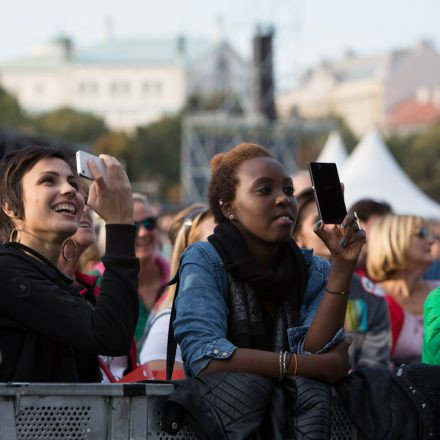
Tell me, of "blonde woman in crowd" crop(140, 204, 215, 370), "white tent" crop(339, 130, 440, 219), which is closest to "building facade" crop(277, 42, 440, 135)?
"white tent" crop(339, 130, 440, 219)

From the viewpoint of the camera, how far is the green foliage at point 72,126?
10600 centimetres

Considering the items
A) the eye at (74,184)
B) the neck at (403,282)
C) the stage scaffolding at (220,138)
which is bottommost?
the eye at (74,184)

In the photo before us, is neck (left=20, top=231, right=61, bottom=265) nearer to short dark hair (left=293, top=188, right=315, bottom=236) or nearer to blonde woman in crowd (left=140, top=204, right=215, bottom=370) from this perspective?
blonde woman in crowd (left=140, top=204, right=215, bottom=370)

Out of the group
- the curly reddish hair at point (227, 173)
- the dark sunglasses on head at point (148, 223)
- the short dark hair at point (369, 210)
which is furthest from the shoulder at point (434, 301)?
the short dark hair at point (369, 210)

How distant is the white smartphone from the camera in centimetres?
371

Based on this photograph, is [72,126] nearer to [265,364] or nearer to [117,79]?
[117,79]

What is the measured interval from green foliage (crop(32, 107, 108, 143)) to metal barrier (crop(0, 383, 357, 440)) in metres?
102

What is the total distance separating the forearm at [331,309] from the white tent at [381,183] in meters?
12.3

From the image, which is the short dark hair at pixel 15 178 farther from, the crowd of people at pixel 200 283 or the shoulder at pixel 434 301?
the shoulder at pixel 434 301

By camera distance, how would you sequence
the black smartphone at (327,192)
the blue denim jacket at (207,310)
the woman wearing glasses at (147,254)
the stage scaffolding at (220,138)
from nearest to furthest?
the blue denim jacket at (207,310) < the black smartphone at (327,192) < the woman wearing glasses at (147,254) < the stage scaffolding at (220,138)

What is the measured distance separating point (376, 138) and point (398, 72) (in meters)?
116

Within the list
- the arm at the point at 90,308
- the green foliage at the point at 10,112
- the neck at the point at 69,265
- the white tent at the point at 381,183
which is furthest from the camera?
the green foliage at the point at 10,112

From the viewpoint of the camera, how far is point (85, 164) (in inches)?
148

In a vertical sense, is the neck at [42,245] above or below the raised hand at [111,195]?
below
